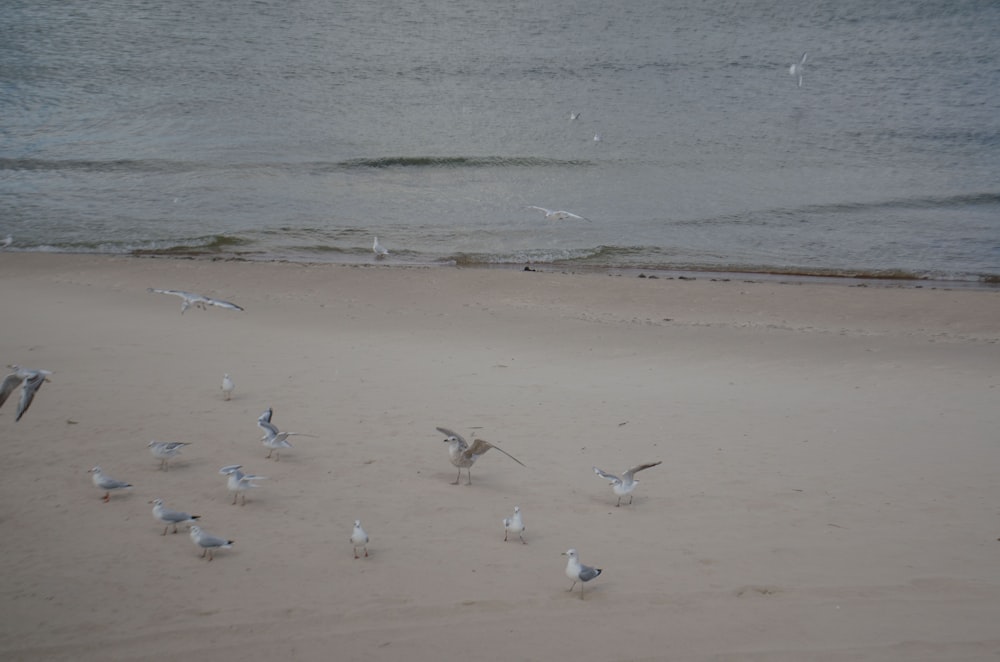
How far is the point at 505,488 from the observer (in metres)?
6.59

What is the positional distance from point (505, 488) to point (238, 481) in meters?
1.86

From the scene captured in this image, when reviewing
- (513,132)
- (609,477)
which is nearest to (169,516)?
(609,477)

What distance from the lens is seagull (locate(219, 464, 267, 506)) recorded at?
237 inches

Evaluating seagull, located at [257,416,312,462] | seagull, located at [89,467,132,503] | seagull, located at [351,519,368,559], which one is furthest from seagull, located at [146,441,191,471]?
seagull, located at [351,519,368,559]

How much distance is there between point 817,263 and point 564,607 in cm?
1282

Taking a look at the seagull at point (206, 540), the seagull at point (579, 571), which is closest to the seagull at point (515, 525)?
the seagull at point (579, 571)

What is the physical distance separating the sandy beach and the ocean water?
601 cm

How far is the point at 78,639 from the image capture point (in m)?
4.59

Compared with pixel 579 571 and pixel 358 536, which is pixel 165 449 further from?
pixel 579 571

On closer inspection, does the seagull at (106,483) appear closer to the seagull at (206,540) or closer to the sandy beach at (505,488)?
the sandy beach at (505,488)

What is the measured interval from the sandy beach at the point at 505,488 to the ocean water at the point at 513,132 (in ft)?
19.7

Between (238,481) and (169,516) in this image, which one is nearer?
(169,516)

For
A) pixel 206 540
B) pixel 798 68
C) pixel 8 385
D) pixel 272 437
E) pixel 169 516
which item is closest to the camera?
pixel 206 540

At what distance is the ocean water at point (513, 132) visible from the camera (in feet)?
58.5
